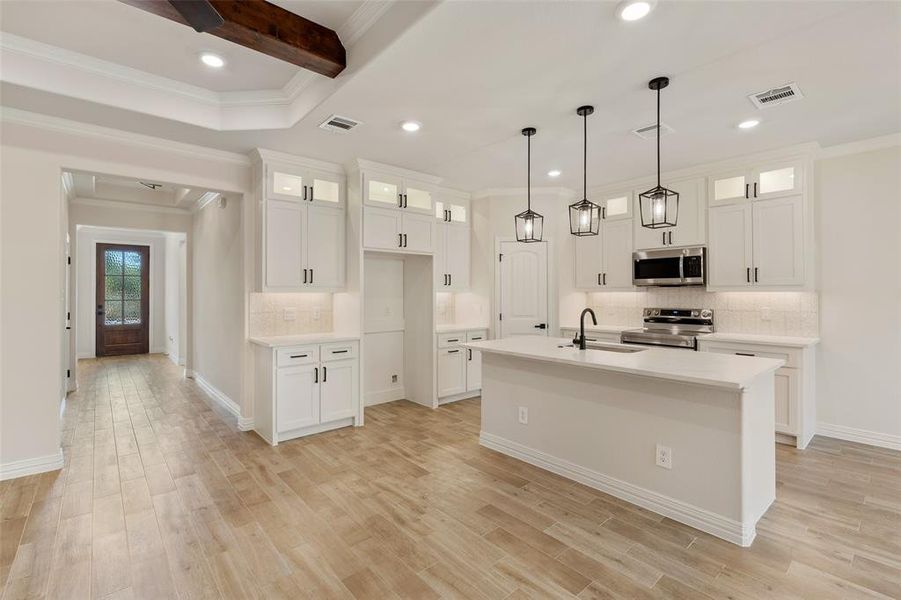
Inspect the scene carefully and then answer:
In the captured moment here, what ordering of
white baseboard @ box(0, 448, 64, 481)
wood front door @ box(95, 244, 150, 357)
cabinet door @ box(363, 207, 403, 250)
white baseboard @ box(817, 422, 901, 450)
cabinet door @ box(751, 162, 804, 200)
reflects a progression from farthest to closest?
wood front door @ box(95, 244, 150, 357)
cabinet door @ box(363, 207, 403, 250)
cabinet door @ box(751, 162, 804, 200)
white baseboard @ box(817, 422, 901, 450)
white baseboard @ box(0, 448, 64, 481)

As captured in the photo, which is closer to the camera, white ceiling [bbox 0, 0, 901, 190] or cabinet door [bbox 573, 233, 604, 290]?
white ceiling [bbox 0, 0, 901, 190]

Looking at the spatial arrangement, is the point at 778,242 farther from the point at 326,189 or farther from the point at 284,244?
the point at 284,244

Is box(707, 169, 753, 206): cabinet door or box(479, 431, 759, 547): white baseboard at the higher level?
box(707, 169, 753, 206): cabinet door

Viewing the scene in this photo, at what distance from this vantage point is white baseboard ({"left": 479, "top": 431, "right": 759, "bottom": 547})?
2426 mm

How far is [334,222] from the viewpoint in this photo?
4641 millimetres

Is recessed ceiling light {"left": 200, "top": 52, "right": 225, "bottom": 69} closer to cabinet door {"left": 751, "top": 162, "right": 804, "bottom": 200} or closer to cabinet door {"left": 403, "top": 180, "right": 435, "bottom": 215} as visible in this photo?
cabinet door {"left": 403, "top": 180, "right": 435, "bottom": 215}

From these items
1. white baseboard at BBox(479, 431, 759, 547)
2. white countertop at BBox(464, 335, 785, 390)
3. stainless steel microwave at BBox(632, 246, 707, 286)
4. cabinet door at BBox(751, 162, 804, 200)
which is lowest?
white baseboard at BBox(479, 431, 759, 547)

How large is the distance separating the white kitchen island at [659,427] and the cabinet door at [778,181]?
2.30 metres

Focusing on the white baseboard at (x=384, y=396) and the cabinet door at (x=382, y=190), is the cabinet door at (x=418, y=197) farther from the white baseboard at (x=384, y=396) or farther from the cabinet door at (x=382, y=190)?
the white baseboard at (x=384, y=396)

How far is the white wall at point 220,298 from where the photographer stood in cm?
464

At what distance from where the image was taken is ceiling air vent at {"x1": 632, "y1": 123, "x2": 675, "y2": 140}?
3602 mm

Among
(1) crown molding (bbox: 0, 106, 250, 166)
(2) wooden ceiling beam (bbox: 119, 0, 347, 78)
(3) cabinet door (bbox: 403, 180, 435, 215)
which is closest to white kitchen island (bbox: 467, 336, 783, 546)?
(3) cabinet door (bbox: 403, 180, 435, 215)

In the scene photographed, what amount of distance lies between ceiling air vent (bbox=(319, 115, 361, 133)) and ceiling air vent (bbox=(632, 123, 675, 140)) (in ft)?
7.97

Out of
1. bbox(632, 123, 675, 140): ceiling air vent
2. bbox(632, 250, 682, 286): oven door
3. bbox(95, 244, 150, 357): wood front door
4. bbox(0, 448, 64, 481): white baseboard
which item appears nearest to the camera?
bbox(0, 448, 64, 481): white baseboard
